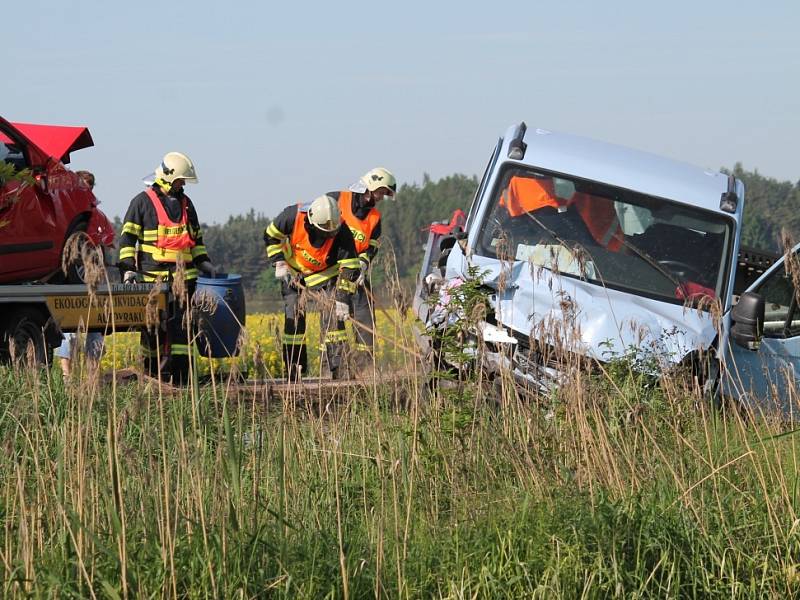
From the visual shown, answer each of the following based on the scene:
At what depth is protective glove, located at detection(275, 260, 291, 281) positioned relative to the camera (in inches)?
453

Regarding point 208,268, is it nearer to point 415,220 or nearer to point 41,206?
point 41,206

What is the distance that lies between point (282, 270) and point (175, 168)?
47.7 inches

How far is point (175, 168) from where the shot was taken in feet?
37.7

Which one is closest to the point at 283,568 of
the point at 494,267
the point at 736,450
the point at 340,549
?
the point at 340,549

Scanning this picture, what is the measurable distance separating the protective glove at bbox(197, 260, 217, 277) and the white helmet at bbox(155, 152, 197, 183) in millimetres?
829

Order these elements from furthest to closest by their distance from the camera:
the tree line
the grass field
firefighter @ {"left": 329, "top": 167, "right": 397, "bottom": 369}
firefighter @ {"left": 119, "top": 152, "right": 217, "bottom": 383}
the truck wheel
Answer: the tree line, firefighter @ {"left": 329, "top": 167, "right": 397, "bottom": 369}, firefighter @ {"left": 119, "top": 152, "right": 217, "bottom": 383}, the truck wheel, the grass field

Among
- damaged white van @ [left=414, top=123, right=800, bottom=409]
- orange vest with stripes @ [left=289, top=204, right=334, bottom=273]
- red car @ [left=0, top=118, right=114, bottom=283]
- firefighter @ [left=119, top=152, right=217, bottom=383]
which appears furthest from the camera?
orange vest with stripes @ [left=289, top=204, right=334, bottom=273]

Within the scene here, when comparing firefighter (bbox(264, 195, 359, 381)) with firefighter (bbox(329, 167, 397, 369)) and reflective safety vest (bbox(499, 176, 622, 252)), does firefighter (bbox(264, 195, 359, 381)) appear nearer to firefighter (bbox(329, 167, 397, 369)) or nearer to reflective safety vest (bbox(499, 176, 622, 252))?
firefighter (bbox(329, 167, 397, 369))

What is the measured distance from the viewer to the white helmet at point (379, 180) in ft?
40.3

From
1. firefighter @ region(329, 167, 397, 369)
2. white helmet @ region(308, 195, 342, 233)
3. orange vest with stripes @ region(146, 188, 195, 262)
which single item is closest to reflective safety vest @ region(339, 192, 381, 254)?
firefighter @ region(329, 167, 397, 369)

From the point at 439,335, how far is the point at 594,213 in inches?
133

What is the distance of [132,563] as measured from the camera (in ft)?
14.5

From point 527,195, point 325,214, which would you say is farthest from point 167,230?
A: point 527,195

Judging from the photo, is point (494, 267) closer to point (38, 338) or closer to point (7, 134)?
point (38, 338)
